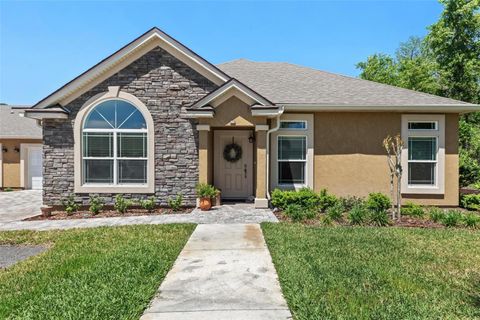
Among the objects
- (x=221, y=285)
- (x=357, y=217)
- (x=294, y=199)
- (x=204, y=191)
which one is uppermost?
(x=204, y=191)

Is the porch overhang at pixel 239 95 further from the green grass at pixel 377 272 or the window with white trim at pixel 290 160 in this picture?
the green grass at pixel 377 272

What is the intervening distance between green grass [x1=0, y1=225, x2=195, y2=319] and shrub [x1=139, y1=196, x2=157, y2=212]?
282 cm

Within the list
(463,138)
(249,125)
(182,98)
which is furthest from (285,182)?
(463,138)

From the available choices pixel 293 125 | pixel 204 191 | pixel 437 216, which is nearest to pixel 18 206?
pixel 204 191

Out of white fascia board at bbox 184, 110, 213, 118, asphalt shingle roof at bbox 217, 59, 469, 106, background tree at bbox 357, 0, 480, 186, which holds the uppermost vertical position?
background tree at bbox 357, 0, 480, 186

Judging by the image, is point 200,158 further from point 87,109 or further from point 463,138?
point 463,138

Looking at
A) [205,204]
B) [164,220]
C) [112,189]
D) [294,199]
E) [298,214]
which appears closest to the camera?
[298,214]

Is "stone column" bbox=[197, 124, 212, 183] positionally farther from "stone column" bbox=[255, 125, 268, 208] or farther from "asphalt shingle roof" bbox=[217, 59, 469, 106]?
"asphalt shingle roof" bbox=[217, 59, 469, 106]

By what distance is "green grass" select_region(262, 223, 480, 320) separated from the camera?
347cm

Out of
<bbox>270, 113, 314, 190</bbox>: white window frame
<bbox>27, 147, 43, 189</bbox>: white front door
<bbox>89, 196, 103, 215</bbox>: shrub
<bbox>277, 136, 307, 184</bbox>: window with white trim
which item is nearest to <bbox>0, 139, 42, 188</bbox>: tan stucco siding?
<bbox>27, 147, 43, 189</bbox>: white front door

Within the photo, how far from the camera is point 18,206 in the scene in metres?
12.1

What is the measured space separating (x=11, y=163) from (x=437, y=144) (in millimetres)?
22132

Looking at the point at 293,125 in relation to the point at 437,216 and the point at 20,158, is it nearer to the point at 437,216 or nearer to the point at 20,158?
the point at 437,216

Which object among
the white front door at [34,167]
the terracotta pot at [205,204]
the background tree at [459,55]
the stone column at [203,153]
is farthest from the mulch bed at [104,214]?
the background tree at [459,55]
